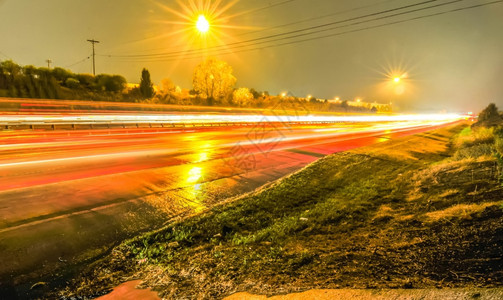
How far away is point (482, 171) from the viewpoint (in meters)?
6.40

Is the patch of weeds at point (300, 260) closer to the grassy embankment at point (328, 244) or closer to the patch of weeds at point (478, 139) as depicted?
the grassy embankment at point (328, 244)

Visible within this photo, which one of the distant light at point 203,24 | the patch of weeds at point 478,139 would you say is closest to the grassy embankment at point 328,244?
the patch of weeds at point 478,139

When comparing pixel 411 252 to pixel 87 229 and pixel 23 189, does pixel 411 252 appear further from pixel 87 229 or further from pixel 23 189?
pixel 23 189

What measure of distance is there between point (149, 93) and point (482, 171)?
58276 mm

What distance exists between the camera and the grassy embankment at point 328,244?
9.41ft

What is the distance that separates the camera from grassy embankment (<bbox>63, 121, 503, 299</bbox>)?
9.41ft

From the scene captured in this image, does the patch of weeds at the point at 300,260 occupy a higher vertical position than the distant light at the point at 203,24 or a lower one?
lower

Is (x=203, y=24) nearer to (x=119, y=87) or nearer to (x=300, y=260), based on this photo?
(x=300, y=260)

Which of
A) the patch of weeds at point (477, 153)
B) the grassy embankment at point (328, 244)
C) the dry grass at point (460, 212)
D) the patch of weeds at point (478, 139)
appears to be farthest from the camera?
the patch of weeds at point (478, 139)

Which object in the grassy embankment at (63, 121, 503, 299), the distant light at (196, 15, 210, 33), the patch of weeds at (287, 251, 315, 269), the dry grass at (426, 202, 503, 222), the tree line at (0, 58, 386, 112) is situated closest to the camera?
the grassy embankment at (63, 121, 503, 299)

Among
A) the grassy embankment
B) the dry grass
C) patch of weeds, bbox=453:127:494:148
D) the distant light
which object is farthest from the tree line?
the dry grass

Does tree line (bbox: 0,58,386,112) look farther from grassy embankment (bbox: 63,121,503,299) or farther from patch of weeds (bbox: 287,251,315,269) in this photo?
patch of weeds (bbox: 287,251,315,269)

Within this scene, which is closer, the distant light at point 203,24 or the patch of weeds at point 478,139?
the patch of weeds at point 478,139

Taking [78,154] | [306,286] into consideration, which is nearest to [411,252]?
[306,286]
